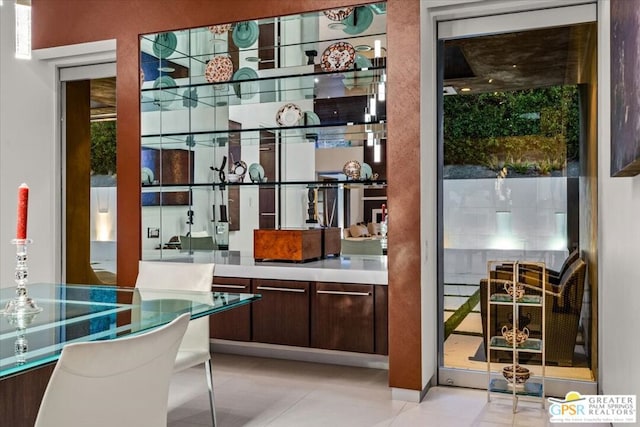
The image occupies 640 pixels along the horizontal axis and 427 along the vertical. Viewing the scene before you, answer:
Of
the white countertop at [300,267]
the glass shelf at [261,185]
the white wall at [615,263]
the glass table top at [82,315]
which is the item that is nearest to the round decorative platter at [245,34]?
the glass shelf at [261,185]

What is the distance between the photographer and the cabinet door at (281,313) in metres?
4.06

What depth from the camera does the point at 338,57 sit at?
4258 millimetres

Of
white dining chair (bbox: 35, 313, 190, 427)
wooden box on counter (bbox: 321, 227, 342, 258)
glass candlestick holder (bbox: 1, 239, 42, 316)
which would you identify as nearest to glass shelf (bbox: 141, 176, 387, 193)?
wooden box on counter (bbox: 321, 227, 342, 258)

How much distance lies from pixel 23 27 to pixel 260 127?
8.06ft

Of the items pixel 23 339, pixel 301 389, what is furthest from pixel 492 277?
pixel 23 339

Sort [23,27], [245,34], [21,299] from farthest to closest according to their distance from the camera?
[245,34] < [21,299] < [23,27]

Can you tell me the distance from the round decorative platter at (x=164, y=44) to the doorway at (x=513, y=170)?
207 centimetres

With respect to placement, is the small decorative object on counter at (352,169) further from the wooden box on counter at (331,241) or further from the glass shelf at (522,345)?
the glass shelf at (522,345)

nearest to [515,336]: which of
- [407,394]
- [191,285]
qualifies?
[407,394]

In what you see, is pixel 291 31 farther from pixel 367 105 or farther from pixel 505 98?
pixel 505 98

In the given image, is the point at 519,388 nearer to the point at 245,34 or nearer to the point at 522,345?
the point at 522,345

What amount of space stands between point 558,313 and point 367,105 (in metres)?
1.95

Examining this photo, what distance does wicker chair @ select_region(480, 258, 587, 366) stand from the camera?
3586 millimetres

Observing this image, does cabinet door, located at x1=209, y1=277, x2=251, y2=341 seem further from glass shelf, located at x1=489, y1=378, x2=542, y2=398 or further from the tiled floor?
glass shelf, located at x1=489, y1=378, x2=542, y2=398
